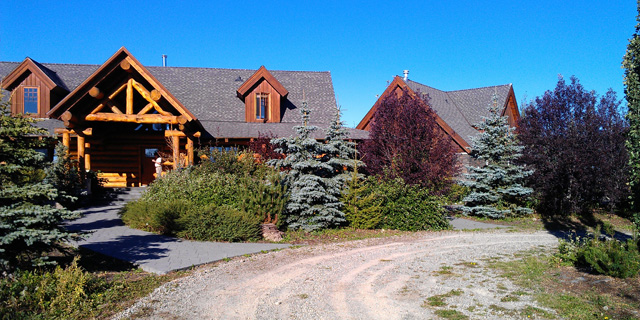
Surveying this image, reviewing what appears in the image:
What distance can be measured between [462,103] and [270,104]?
1644 cm

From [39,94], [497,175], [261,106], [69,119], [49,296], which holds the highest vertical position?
[39,94]

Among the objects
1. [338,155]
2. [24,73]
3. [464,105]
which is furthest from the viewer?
[464,105]

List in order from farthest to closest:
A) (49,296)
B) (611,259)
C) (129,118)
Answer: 1. (129,118)
2. (611,259)
3. (49,296)

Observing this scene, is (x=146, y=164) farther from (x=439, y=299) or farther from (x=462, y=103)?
(x=462, y=103)

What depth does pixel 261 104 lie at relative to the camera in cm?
2375

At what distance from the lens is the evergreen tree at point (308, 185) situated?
1252 centimetres

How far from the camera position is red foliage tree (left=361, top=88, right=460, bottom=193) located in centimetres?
1543

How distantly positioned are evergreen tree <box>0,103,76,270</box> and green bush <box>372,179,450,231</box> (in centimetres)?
934

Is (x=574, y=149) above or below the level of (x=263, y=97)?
below

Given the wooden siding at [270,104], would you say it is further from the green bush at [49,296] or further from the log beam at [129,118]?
the green bush at [49,296]

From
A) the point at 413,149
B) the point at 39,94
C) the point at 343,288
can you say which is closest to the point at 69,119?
the point at 39,94

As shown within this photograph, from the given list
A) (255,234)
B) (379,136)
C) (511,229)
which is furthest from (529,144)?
(255,234)

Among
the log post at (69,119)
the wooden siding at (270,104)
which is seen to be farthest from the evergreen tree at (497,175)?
the log post at (69,119)

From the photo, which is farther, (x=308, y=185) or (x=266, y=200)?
(x=308, y=185)
